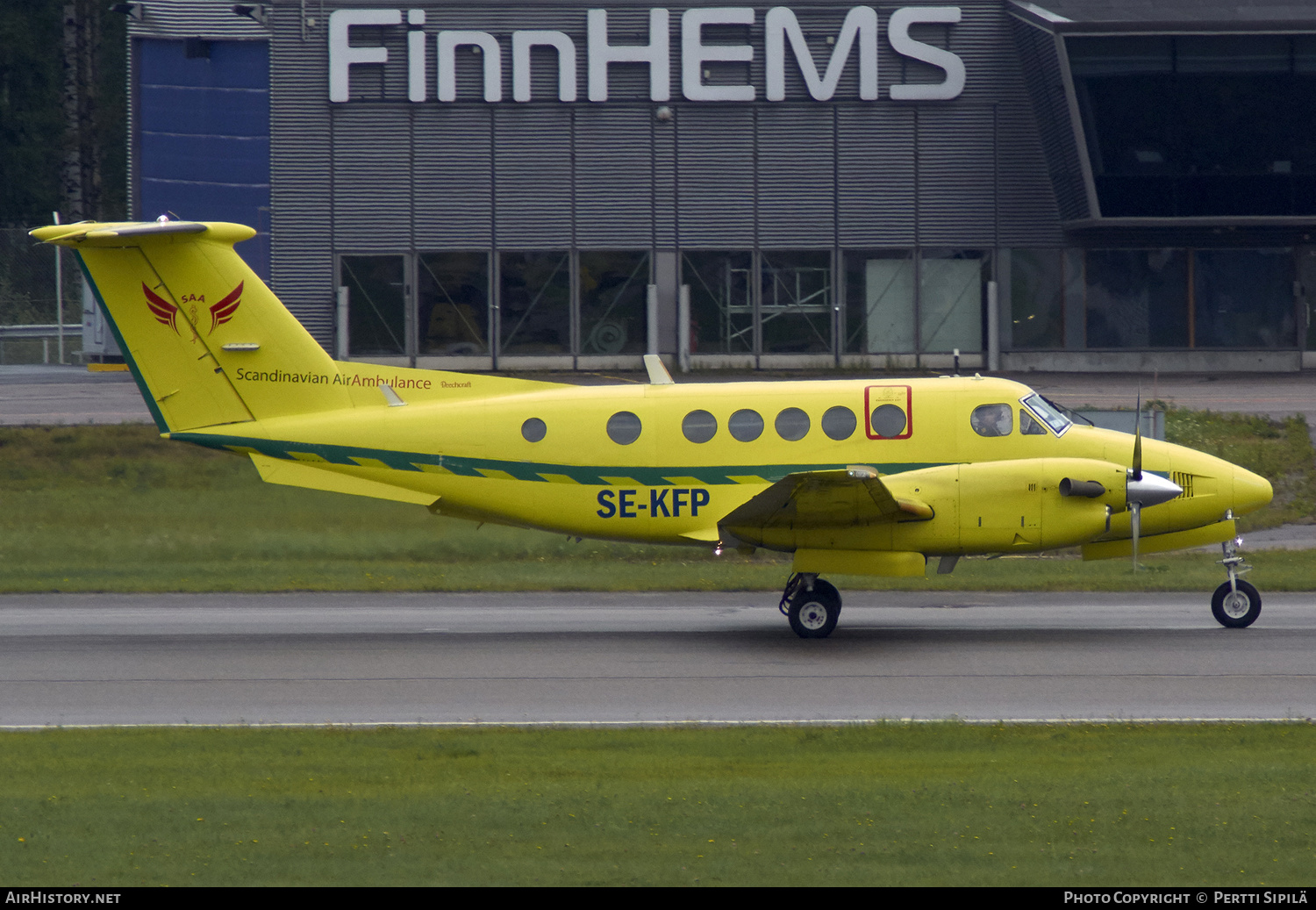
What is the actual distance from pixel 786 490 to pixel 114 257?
9581mm

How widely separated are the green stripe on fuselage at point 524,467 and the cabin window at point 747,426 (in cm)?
40

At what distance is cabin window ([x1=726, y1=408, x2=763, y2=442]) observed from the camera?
18.4 meters

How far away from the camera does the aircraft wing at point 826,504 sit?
16719 millimetres

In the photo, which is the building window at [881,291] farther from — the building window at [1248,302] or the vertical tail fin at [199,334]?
the vertical tail fin at [199,334]

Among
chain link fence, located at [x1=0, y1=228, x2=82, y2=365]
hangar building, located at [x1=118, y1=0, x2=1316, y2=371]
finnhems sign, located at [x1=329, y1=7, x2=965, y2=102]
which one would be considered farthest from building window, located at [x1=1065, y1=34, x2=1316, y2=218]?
chain link fence, located at [x1=0, y1=228, x2=82, y2=365]

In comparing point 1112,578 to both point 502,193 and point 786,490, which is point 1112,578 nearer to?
point 786,490

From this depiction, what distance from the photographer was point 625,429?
18.5 metres

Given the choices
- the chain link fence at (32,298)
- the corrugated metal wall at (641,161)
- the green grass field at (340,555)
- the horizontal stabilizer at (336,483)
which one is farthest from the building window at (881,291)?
the horizontal stabilizer at (336,483)

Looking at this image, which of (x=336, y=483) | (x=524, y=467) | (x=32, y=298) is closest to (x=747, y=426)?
(x=524, y=467)

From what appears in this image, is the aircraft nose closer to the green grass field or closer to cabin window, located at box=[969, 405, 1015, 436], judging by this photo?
cabin window, located at box=[969, 405, 1015, 436]

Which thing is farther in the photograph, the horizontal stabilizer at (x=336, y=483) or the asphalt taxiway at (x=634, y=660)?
the horizontal stabilizer at (x=336, y=483)

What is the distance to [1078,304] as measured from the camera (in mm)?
43906

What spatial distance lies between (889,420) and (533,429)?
4726 mm

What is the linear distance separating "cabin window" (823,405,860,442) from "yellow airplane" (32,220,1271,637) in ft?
0.08
